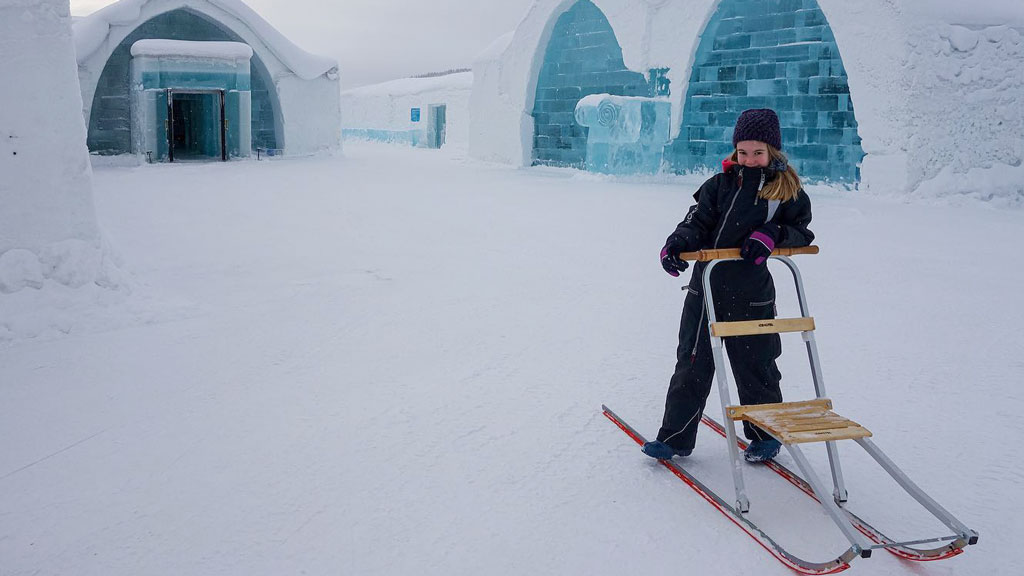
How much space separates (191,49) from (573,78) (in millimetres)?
7840

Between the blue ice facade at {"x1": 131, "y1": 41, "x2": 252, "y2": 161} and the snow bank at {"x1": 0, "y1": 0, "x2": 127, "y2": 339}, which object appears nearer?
the snow bank at {"x1": 0, "y1": 0, "x2": 127, "y2": 339}

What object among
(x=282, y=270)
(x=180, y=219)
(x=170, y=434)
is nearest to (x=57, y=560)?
(x=170, y=434)

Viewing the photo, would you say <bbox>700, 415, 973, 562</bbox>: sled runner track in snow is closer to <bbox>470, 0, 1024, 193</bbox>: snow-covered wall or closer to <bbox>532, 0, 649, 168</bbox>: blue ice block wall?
<bbox>470, 0, 1024, 193</bbox>: snow-covered wall

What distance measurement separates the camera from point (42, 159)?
4.48 metres

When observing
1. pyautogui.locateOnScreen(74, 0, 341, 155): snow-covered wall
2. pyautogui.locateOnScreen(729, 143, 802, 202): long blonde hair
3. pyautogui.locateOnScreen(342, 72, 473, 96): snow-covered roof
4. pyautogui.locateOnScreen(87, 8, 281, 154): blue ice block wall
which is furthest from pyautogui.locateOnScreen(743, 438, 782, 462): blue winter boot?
A: pyautogui.locateOnScreen(342, 72, 473, 96): snow-covered roof

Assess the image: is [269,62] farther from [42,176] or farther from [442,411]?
[442,411]

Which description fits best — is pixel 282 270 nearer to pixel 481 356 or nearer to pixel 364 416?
pixel 481 356

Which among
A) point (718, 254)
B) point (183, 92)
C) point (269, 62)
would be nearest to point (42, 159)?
point (718, 254)

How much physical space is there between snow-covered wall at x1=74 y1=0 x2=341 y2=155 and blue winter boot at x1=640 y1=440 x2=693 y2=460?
16.0m

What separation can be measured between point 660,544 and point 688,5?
1303 cm

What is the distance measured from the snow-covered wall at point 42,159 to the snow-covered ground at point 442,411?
0.71 feet

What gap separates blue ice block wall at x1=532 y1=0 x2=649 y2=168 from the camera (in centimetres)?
1562

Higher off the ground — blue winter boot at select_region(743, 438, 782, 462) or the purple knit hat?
the purple knit hat

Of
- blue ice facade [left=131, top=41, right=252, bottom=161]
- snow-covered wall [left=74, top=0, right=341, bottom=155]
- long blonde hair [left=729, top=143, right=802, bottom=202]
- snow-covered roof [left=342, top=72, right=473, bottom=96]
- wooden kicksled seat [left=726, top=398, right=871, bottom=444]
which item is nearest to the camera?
wooden kicksled seat [left=726, top=398, right=871, bottom=444]
